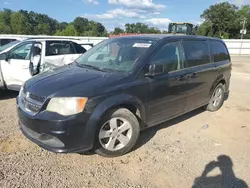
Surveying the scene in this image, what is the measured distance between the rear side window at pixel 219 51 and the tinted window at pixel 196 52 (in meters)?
0.34

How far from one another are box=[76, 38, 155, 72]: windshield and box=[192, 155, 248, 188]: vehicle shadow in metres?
1.79

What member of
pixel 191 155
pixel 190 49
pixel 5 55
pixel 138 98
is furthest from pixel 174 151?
pixel 5 55

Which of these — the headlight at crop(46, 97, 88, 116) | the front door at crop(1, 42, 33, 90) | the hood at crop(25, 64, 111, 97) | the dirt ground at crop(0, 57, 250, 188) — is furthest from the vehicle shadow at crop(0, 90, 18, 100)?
the headlight at crop(46, 97, 88, 116)

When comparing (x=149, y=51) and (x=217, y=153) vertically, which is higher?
(x=149, y=51)

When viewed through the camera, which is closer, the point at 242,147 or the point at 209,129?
the point at 242,147

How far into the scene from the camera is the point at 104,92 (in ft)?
10.5

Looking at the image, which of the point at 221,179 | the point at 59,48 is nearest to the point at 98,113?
the point at 221,179

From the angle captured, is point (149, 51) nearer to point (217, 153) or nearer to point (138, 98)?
point (138, 98)

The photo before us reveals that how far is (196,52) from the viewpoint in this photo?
4.73m

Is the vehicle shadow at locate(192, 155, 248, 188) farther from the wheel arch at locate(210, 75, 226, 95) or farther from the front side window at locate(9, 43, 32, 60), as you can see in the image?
the front side window at locate(9, 43, 32, 60)

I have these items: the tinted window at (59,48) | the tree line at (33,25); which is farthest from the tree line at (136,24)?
the tinted window at (59,48)

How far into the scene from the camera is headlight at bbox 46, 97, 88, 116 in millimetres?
2992

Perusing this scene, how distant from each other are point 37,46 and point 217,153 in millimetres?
5108

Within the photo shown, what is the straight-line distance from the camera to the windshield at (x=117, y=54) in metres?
3.79
